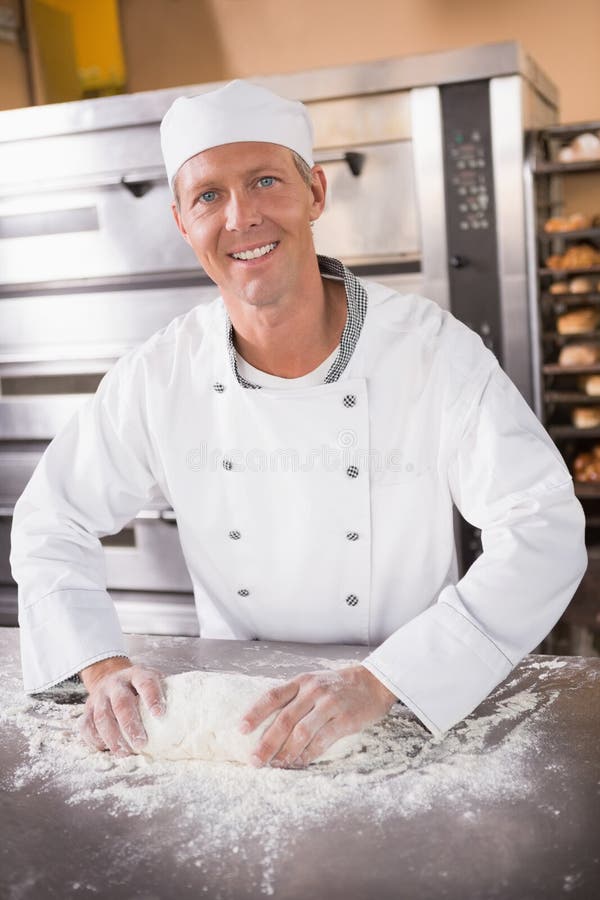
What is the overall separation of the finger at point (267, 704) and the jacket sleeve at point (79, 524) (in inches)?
13.6

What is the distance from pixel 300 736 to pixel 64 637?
48cm

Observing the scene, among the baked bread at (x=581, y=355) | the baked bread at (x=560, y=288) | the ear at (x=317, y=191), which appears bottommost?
the baked bread at (x=581, y=355)

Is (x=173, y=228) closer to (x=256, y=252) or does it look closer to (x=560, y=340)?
(x=560, y=340)

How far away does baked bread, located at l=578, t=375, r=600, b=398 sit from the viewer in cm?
288

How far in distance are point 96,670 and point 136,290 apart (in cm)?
191

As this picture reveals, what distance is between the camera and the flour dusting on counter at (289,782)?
1.00m

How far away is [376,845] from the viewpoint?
96cm


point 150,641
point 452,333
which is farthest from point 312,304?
point 150,641

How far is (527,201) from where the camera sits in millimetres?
2723

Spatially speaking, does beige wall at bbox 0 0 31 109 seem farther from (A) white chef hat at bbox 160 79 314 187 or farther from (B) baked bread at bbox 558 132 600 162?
(A) white chef hat at bbox 160 79 314 187

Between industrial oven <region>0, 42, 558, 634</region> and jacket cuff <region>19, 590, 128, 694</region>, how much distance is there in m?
1.58

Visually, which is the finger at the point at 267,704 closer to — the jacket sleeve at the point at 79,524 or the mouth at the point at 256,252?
the jacket sleeve at the point at 79,524

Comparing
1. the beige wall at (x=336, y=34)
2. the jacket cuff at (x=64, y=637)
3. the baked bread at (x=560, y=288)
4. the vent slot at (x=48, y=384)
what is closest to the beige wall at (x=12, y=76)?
the beige wall at (x=336, y=34)

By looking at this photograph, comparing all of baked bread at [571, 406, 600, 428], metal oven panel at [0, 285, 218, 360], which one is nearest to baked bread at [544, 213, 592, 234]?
baked bread at [571, 406, 600, 428]
